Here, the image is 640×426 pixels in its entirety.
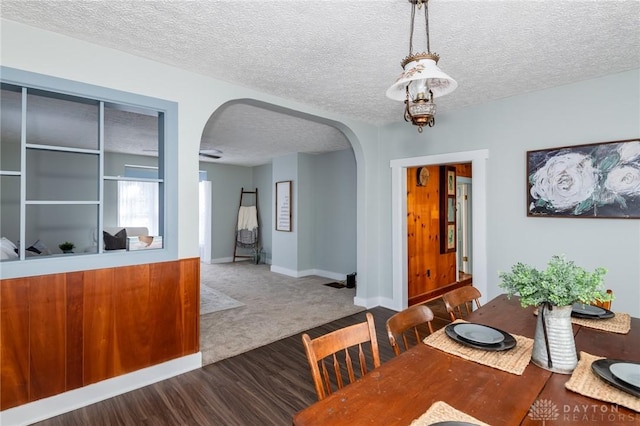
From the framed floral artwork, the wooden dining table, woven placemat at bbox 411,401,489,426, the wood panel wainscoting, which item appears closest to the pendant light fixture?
the wooden dining table

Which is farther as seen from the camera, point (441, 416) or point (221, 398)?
point (221, 398)

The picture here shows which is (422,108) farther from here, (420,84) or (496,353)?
(496,353)

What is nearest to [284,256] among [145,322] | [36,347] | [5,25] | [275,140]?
[275,140]

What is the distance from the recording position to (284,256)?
21.8ft

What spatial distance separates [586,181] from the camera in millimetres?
2691

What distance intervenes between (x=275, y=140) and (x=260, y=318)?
288 cm

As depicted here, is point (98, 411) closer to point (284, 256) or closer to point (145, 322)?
point (145, 322)

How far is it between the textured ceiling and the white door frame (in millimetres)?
770

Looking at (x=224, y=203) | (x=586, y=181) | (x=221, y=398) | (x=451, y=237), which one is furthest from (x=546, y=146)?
(x=224, y=203)

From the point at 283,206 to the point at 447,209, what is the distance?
3.28m

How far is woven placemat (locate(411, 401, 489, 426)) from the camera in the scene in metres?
0.90

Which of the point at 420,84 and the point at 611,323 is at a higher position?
the point at 420,84

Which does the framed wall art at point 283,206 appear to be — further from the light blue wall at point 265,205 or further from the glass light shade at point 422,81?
the glass light shade at point 422,81

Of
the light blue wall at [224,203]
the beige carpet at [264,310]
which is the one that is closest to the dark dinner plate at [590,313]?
the beige carpet at [264,310]
